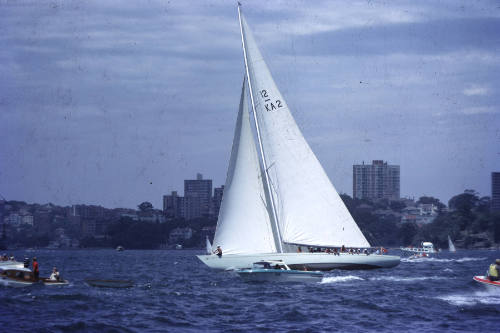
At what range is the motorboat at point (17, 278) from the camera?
45.8m

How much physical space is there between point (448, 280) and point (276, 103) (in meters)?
16.3

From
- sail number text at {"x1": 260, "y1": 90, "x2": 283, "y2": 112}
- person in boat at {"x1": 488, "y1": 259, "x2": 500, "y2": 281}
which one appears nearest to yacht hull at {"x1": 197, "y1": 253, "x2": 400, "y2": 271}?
sail number text at {"x1": 260, "y1": 90, "x2": 283, "y2": 112}

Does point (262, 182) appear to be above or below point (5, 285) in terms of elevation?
above

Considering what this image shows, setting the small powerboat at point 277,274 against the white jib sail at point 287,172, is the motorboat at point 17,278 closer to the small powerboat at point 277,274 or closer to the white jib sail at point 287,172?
the small powerboat at point 277,274

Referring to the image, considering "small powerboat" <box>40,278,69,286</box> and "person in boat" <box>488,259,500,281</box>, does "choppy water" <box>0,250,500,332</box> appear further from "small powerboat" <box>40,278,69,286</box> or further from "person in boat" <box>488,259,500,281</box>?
"person in boat" <box>488,259,500,281</box>

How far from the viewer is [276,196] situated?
57.9m

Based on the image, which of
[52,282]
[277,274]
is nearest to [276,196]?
[277,274]

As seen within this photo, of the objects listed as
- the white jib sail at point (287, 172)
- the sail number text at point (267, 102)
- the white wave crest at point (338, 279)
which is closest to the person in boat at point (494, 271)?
the white wave crest at point (338, 279)

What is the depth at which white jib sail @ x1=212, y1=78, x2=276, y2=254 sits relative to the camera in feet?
186

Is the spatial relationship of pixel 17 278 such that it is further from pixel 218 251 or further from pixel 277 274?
pixel 218 251

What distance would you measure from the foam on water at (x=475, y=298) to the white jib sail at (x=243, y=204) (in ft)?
56.8

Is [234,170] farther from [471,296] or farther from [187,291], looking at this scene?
[471,296]

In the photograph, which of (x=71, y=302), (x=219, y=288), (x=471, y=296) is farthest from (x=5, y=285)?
(x=471, y=296)

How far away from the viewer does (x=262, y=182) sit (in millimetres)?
58500
